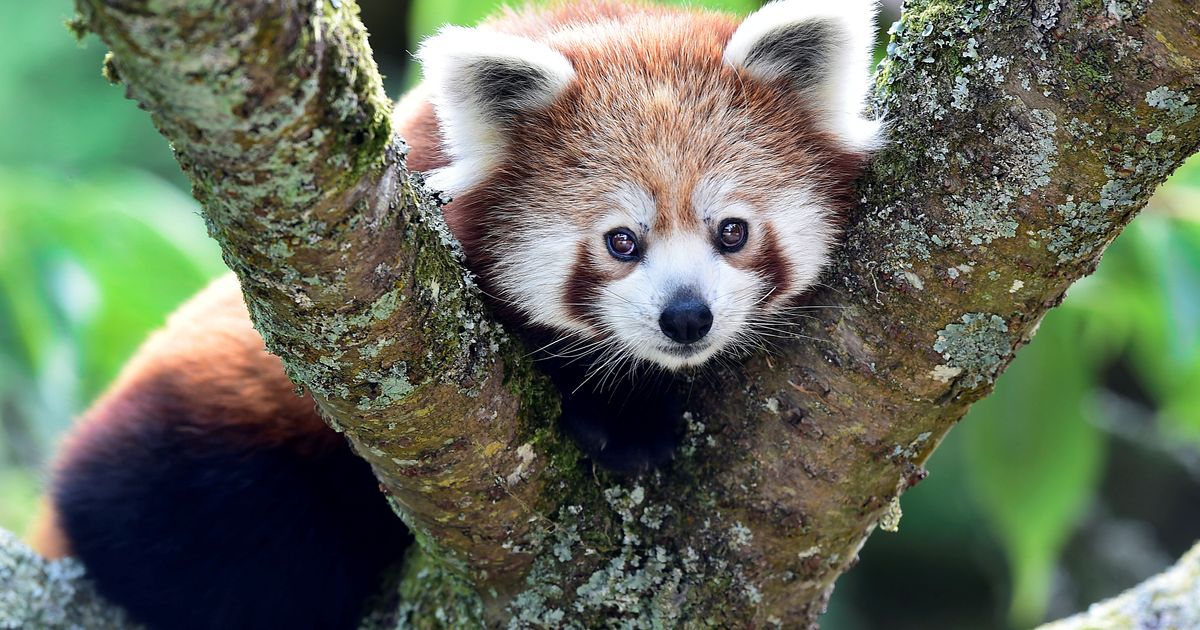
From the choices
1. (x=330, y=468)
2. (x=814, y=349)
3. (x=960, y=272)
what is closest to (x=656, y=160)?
(x=814, y=349)

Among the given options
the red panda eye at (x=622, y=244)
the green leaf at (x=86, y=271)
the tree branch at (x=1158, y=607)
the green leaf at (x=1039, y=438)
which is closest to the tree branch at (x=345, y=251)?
the red panda eye at (x=622, y=244)

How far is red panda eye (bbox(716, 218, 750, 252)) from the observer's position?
88.4 inches

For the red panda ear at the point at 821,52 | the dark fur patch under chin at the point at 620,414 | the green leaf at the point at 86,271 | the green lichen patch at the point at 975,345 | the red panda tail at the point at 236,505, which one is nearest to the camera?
the green lichen patch at the point at 975,345

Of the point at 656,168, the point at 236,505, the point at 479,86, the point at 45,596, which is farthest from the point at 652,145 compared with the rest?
the point at 45,596

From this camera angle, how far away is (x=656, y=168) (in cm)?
221

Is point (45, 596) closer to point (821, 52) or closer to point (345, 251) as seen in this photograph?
point (345, 251)

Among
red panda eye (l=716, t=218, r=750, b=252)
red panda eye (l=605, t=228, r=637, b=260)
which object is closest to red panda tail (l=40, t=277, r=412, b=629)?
red panda eye (l=605, t=228, r=637, b=260)

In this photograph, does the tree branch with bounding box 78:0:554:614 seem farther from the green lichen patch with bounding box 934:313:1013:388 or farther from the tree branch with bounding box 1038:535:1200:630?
the tree branch with bounding box 1038:535:1200:630

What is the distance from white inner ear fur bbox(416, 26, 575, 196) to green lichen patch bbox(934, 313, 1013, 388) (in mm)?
958

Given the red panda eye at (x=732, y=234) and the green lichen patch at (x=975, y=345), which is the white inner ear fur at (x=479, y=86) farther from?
the green lichen patch at (x=975, y=345)

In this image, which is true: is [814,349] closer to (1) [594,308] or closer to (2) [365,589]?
(1) [594,308]

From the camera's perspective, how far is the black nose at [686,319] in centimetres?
212

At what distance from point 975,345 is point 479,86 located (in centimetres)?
110

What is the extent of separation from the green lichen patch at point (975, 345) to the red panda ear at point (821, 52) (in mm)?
444
